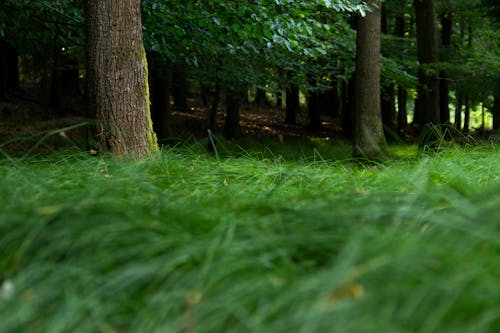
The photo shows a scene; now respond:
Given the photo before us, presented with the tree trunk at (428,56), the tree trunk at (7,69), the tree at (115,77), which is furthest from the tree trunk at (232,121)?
the tree at (115,77)

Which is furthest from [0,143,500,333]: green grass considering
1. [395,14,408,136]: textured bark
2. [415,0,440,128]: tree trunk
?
[395,14,408,136]: textured bark

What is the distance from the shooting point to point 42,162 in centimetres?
385

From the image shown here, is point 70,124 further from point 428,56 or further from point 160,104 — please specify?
point 428,56

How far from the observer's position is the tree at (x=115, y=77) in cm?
448

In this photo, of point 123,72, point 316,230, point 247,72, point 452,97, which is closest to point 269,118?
point 247,72

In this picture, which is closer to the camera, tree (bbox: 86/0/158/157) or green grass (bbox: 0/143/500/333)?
green grass (bbox: 0/143/500/333)

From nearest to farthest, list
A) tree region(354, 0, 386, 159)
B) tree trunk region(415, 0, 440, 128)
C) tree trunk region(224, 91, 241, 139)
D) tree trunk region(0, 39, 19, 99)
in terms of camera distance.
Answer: tree region(354, 0, 386, 159) < tree trunk region(415, 0, 440, 128) < tree trunk region(224, 91, 241, 139) < tree trunk region(0, 39, 19, 99)

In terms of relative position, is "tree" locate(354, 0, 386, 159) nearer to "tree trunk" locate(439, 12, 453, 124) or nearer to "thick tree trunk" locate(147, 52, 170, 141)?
"thick tree trunk" locate(147, 52, 170, 141)

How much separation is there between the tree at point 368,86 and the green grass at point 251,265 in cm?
753

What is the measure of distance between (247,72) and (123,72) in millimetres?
7695

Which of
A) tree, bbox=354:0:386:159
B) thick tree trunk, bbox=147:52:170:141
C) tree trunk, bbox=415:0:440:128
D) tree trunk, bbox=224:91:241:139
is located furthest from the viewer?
tree trunk, bbox=224:91:241:139

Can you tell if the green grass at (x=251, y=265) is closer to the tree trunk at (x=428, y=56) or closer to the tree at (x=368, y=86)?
the tree at (x=368, y=86)

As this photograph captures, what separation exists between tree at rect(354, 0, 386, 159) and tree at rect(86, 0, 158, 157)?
5353 millimetres

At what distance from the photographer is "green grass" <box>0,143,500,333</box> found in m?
1.20
